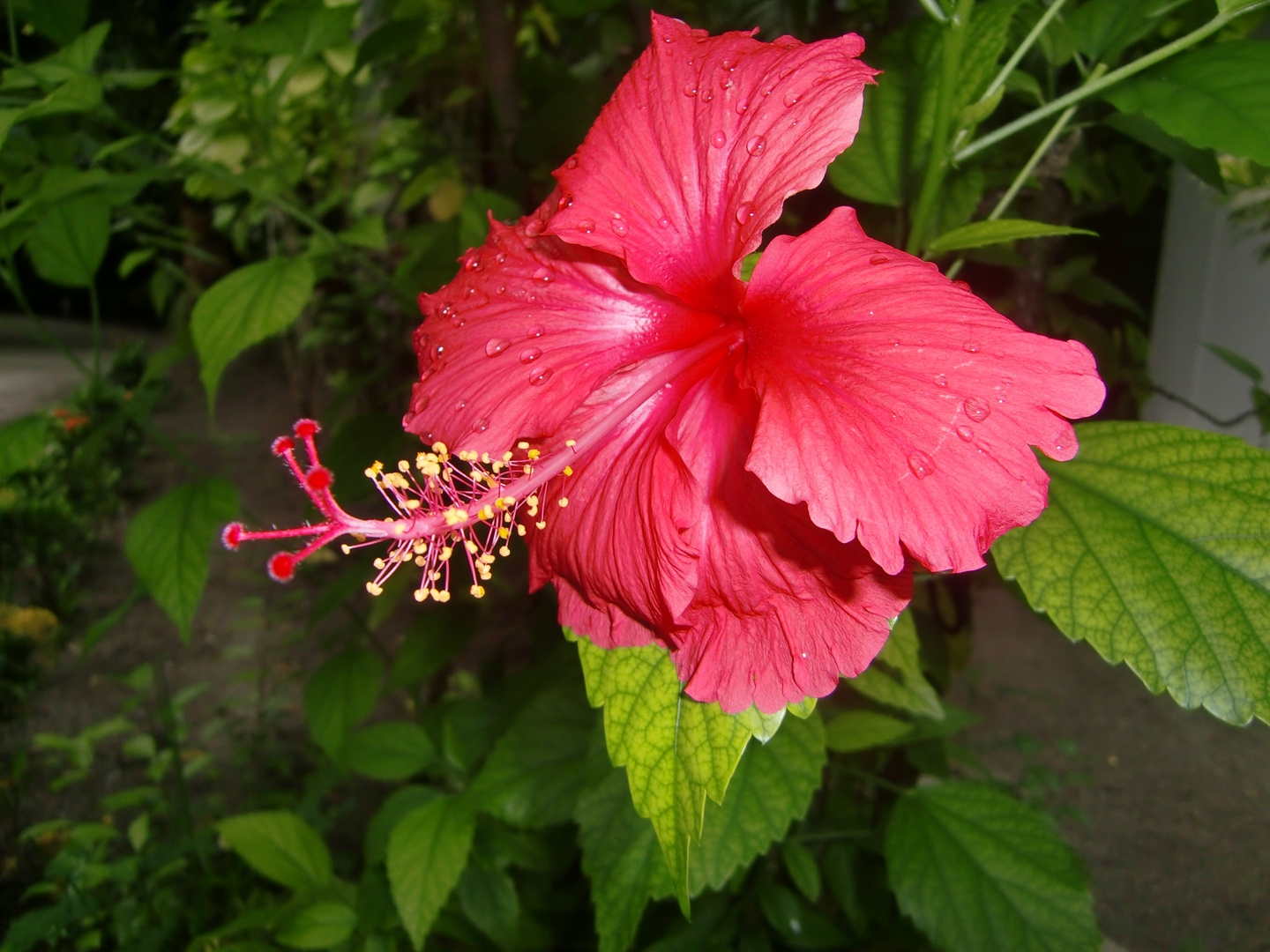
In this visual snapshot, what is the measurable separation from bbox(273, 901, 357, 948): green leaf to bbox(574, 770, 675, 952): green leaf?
1.58ft

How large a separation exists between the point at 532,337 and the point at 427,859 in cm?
69

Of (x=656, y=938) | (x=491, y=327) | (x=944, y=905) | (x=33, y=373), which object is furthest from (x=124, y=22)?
(x=944, y=905)

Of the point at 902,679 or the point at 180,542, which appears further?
the point at 180,542

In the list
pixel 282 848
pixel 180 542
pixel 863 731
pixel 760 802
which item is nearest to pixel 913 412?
pixel 760 802

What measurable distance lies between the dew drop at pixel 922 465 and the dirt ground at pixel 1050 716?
651mm

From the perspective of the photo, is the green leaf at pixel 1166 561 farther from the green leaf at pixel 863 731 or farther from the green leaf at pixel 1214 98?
the green leaf at pixel 863 731

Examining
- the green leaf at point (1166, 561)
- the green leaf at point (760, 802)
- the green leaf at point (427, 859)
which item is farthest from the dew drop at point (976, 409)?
the green leaf at point (427, 859)

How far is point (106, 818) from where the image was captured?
173 centimetres

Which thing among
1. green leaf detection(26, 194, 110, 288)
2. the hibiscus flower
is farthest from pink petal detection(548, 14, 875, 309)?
green leaf detection(26, 194, 110, 288)

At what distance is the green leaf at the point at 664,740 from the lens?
1.40 ft

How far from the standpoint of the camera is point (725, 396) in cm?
47

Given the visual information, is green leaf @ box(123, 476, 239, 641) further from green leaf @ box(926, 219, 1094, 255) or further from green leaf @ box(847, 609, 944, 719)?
green leaf @ box(926, 219, 1094, 255)

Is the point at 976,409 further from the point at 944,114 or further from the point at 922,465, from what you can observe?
the point at 944,114

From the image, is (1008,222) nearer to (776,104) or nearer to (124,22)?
(776,104)
